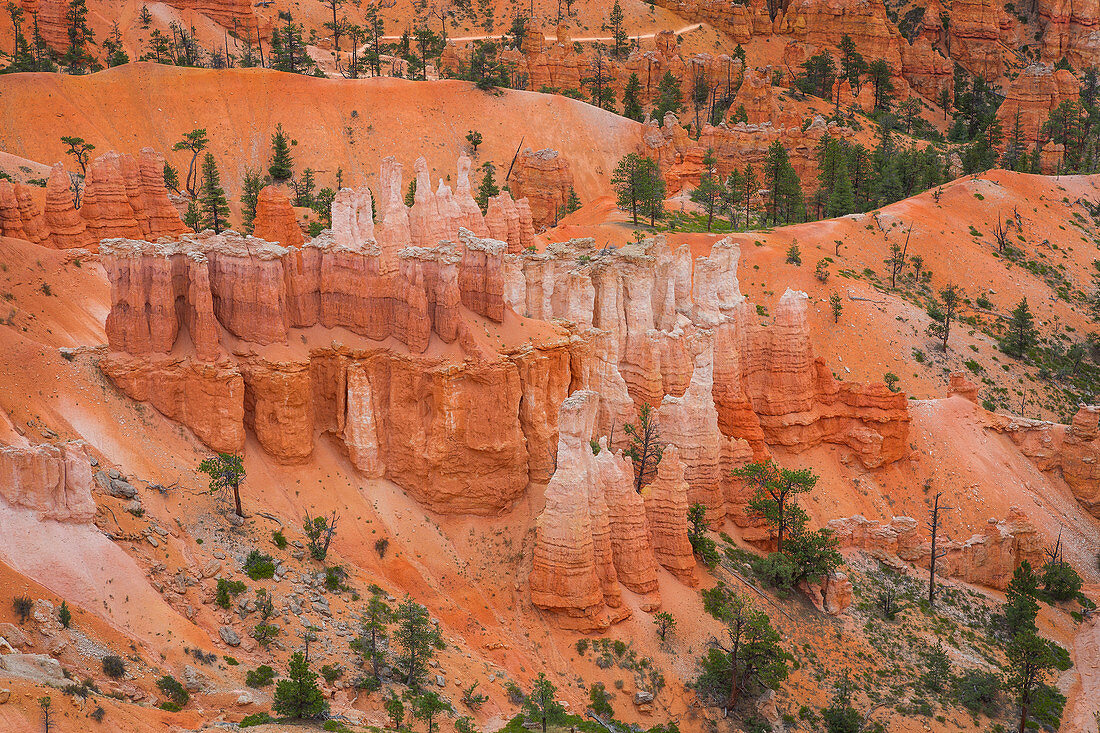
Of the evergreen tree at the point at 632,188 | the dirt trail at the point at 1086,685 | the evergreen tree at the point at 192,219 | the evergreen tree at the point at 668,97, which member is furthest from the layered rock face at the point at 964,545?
the evergreen tree at the point at 668,97

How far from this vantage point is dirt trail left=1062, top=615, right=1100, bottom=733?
62969mm

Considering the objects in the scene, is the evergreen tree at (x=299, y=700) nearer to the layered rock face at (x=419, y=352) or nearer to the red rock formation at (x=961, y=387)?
the layered rock face at (x=419, y=352)

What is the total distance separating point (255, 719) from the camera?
4075 centimetres

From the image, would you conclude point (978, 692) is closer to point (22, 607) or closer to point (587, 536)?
point (587, 536)

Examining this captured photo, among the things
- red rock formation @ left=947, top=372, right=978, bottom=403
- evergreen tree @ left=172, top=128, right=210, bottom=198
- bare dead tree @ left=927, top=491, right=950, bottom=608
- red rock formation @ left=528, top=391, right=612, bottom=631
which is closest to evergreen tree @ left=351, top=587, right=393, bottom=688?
red rock formation @ left=528, top=391, right=612, bottom=631

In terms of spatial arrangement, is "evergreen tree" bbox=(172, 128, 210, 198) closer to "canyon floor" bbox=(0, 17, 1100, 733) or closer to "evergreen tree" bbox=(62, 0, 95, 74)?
"evergreen tree" bbox=(62, 0, 95, 74)

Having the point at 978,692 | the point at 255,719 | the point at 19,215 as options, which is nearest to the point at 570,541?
the point at 255,719

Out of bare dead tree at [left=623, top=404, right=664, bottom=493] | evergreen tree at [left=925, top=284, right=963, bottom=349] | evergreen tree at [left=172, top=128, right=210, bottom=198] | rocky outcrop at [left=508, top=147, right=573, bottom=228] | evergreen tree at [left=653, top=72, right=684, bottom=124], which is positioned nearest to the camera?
bare dead tree at [left=623, top=404, right=664, bottom=493]

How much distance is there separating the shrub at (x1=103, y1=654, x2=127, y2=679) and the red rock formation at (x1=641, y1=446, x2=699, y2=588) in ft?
91.8

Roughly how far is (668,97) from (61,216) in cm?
9943

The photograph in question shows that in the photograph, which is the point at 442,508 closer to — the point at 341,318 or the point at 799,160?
the point at 341,318

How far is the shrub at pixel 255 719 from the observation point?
132ft

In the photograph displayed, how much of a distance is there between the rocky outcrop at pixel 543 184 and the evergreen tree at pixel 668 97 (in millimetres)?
26642

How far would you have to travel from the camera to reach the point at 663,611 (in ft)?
194
